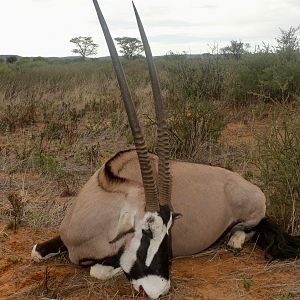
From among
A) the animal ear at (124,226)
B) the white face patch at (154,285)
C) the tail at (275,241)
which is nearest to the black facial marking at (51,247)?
the animal ear at (124,226)

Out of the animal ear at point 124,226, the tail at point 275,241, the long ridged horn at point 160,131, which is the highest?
the long ridged horn at point 160,131

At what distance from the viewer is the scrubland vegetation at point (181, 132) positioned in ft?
15.5

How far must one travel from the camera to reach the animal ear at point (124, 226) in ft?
10.4

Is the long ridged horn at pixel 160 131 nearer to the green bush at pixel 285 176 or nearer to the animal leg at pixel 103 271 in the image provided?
the animal leg at pixel 103 271

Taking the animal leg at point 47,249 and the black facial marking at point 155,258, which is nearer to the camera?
the black facial marking at point 155,258

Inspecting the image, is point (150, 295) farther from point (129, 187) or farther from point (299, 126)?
point (299, 126)

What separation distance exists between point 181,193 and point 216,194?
306mm

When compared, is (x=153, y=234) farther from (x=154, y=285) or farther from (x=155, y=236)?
(x=154, y=285)

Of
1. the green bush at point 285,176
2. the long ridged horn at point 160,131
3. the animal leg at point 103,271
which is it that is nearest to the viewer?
the long ridged horn at point 160,131

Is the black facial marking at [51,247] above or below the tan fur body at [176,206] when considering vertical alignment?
below

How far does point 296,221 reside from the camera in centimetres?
449

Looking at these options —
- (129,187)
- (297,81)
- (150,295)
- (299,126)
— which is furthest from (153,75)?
(297,81)

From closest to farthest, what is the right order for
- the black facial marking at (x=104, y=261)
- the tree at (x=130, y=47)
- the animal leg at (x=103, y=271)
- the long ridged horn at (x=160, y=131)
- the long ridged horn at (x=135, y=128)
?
the long ridged horn at (x=135, y=128) → the long ridged horn at (x=160, y=131) → the black facial marking at (x=104, y=261) → the animal leg at (x=103, y=271) → the tree at (x=130, y=47)

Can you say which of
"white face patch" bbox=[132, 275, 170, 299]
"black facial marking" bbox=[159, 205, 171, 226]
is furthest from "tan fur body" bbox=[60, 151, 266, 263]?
"white face patch" bbox=[132, 275, 170, 299]
